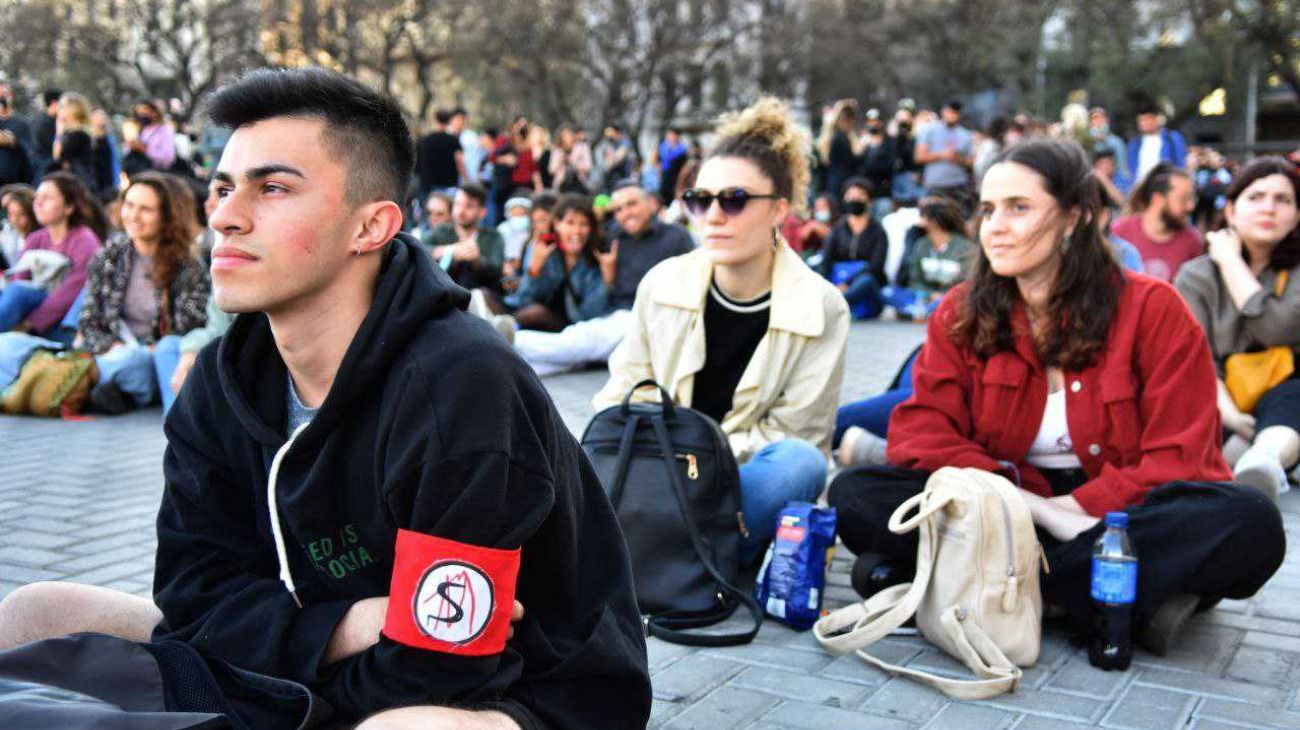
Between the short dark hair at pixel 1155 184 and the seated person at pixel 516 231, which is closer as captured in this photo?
the short dark hair at pixel 1155 184

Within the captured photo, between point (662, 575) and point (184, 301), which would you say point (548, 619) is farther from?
point (184, 301)

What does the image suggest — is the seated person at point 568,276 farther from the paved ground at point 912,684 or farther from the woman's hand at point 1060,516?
the woman's hand at point 1060,516

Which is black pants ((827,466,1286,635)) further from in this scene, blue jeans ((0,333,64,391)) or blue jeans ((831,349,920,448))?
blue jeans ((0,333,64,391))

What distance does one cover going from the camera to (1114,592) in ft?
12.2

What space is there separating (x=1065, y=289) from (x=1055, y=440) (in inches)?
19.7

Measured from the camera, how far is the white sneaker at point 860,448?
581cm

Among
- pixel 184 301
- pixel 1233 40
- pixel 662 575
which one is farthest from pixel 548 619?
pixel 1233 40

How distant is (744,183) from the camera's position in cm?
505

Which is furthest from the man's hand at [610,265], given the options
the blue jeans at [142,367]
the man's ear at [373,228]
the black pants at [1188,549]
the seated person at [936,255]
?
the man's ear at [373,228]

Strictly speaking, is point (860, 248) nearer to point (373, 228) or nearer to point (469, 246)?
point (469, 246)

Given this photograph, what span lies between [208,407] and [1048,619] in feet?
9.37

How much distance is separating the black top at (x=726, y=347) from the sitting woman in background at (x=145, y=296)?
444cm

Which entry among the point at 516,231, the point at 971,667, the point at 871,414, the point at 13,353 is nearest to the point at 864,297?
the point at 516,231

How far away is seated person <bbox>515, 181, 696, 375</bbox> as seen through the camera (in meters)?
10.1
